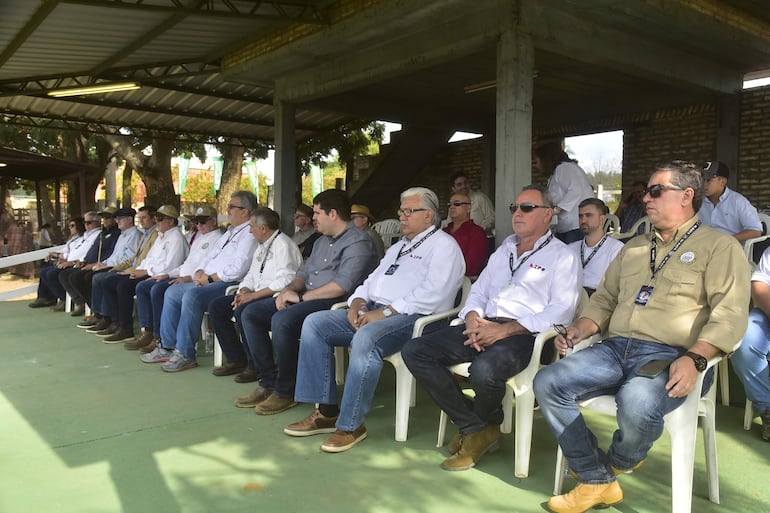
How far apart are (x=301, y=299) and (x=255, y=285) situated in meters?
0.56

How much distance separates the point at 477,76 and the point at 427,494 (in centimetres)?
656

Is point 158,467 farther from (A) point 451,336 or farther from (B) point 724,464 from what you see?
(B) point 724,464

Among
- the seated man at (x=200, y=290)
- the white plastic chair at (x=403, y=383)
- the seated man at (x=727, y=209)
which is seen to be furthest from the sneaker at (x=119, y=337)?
the seated man at (x=727, y=209)

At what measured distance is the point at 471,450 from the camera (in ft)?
9.45

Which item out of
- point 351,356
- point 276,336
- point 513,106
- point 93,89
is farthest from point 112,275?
point 513,106

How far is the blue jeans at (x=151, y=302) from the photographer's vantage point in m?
5.39

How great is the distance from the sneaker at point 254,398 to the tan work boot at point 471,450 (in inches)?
57.0

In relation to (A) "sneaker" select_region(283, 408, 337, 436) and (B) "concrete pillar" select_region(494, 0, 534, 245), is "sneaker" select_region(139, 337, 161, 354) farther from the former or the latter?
(B) "concrete pillar" select_region(494, 0, 534, 245)

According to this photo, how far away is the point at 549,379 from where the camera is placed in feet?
8.13

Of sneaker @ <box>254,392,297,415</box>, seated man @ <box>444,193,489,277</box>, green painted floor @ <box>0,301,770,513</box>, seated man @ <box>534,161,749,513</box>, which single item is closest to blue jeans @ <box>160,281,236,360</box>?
green painted floor @ <box>0,301,770,513</box>

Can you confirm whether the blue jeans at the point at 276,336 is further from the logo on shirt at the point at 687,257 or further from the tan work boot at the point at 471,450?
the logo on shirt at the point at 687,257

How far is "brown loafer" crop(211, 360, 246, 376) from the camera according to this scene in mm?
4578

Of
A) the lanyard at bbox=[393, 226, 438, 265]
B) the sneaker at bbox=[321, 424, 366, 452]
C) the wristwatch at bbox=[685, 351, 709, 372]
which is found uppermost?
the lanyard at bbox=[393, 226, 438, 265]

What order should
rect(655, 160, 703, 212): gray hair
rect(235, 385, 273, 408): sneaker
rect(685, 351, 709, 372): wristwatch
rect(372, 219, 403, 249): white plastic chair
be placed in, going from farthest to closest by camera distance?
rect(372, 219, 403, 249): white plastic chair, rect(235, 385, 273, 408): sneaker, rect(655, 160, 703, 212): gray hair, rect(685, 351, 709, 372): wristwatch
